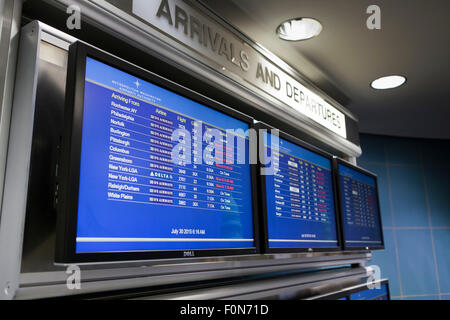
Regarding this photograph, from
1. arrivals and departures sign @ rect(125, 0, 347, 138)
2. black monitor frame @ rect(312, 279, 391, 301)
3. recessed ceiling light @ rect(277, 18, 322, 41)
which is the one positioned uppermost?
recessed ceiling light @ rect(277, 18, 322, 41)

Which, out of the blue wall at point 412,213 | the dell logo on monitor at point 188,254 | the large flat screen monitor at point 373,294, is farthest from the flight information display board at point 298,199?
the blue wall at point 412,213

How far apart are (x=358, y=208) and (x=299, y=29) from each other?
43.9 inches

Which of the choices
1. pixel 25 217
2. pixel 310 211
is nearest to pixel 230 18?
pixel 310 211

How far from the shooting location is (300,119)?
2029 mm

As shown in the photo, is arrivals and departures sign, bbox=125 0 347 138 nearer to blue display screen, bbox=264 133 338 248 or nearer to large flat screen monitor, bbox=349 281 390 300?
blue display screen, bbox=264 133 338 248

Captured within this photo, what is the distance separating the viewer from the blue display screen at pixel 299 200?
5.18 feet

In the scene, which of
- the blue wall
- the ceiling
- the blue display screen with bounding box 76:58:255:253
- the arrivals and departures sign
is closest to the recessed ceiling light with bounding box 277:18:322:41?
the ceiling

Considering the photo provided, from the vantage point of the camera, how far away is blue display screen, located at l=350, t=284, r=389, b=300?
185cm

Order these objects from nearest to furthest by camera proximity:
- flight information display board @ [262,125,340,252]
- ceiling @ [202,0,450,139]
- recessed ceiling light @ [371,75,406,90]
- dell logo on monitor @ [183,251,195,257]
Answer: dell logo on monitor @ [183,251,195,257]
flight information display board @ [262,125,340,252]
ceiling @ [202,0,450,139]
recessed ceiling light @ [371,75,406,90]

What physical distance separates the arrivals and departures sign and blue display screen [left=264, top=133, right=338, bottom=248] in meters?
0.28

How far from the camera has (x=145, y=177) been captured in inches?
40.5

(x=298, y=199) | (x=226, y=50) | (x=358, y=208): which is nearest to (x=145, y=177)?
(x=226, y=50)

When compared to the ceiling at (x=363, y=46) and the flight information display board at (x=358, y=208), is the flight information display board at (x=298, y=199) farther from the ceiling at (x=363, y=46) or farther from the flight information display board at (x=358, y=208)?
the ceiling at (x=363, y=46)

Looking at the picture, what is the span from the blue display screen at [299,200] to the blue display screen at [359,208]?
159mm
